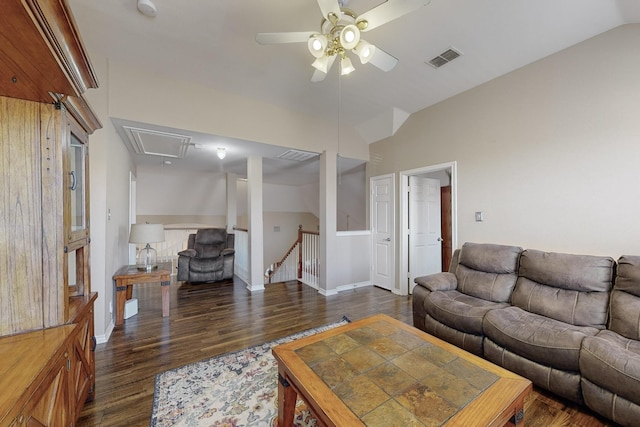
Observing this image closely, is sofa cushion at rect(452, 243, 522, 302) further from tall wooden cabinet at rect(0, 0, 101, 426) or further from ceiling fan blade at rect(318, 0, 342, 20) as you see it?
tall wooden cabinet at rect(0, 0, 101, 426)

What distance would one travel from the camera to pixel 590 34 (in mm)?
2281

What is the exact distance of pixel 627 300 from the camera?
1872 mm

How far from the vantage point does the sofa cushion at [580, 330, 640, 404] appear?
4.61 feet

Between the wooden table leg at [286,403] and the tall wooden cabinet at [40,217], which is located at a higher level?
the tall wooden cabinet at [40,217]

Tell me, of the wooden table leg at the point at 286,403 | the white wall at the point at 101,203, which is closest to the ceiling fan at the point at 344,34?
the white wall at the point at 101,203

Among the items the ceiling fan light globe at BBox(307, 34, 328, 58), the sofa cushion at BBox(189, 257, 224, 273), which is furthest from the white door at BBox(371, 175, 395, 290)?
the sofa cushion at BBox(189, 257, 224, 273)

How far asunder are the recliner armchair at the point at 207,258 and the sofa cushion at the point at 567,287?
4.39 metres

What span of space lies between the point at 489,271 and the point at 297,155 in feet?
10.3

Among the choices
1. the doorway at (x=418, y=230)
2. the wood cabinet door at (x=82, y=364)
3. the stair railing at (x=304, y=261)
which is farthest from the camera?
the stair railing at (x=304, y=261)

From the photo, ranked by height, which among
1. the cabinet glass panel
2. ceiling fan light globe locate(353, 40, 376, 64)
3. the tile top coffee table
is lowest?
the tile top coffee table

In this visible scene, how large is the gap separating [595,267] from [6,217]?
382 cm

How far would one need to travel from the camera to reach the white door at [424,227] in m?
4.13

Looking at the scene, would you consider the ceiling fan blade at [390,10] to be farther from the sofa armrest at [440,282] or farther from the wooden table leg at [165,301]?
the wooden table leg at [165,301]

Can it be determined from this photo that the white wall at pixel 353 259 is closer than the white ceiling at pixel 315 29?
No
